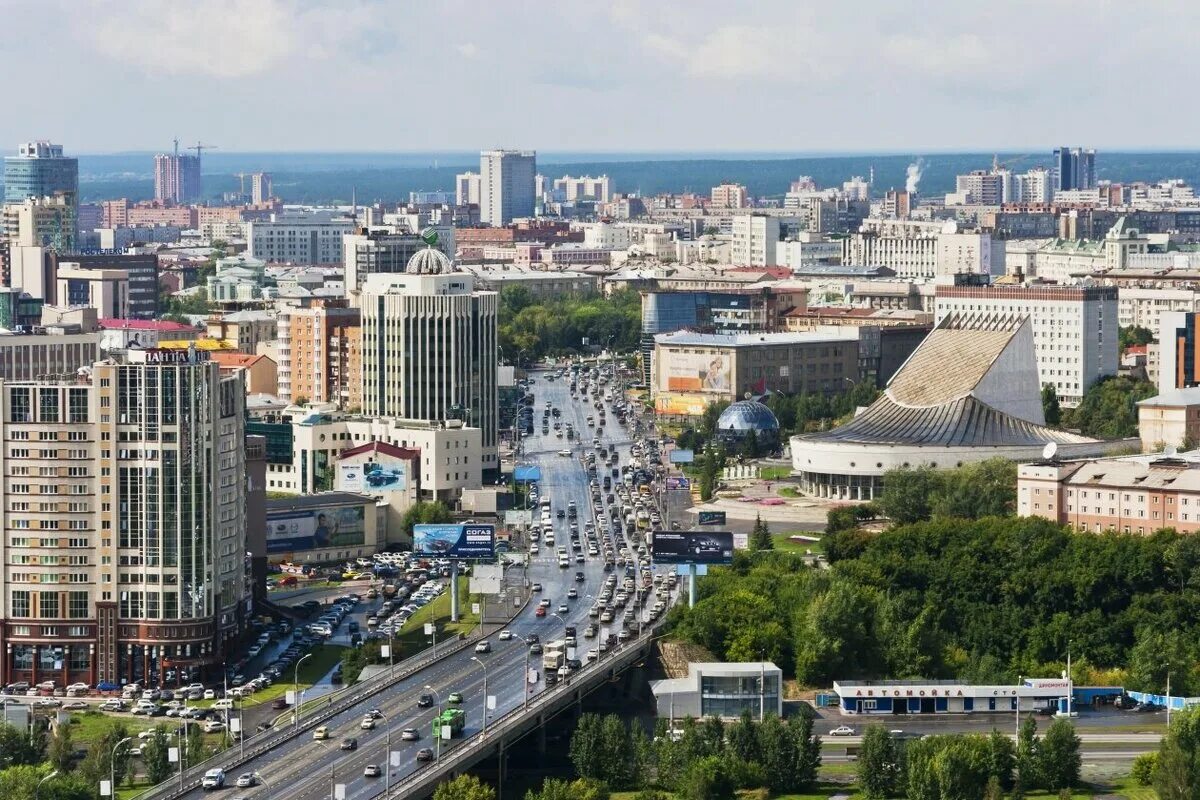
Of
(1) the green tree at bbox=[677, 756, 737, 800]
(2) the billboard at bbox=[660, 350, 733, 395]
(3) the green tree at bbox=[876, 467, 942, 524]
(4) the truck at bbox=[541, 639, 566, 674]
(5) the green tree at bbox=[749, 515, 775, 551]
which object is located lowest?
(1) the green tree at bbox=[677, 756, 737, 800]

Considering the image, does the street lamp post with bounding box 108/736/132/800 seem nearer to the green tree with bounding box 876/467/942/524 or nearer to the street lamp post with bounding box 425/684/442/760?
the street lamp post with bounding box 425/684/442/760

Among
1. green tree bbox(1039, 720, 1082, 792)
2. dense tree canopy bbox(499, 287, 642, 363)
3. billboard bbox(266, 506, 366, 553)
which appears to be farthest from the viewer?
dense tree canopy bbox(499, 287, 642, 363)

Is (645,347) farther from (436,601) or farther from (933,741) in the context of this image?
(933,741)

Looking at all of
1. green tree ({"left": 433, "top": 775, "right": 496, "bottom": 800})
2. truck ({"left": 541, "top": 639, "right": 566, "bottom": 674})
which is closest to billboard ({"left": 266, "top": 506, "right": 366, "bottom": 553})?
truck ({"left": 541, "top": 639, "right": 566, "bottom": 674})

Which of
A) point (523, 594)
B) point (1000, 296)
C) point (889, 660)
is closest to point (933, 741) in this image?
point (889, 660)

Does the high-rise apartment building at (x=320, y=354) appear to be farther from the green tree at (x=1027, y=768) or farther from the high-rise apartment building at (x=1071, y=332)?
the green tree at (x=1027, y=768)

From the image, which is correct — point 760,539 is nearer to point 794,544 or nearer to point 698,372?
point 794,544

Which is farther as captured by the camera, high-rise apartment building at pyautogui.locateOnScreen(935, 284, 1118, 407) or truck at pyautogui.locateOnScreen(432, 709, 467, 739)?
high-rise apartment building at pyautogui.locateOnScreen(935, 284, 1118, 407)
